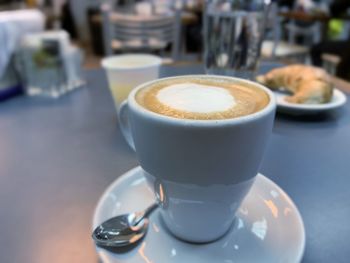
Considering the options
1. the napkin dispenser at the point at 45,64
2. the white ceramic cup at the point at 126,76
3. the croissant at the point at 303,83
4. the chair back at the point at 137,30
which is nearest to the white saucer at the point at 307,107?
the croissant at the point at 303,83

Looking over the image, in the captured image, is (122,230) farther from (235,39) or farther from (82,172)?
(235,39)

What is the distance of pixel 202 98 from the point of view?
0.30 meters

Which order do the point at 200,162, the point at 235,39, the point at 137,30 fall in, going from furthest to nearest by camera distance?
the point at 137,30 → the point at 235,39 → the point at 200,162

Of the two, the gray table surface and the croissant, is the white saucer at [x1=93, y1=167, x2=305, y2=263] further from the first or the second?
the croissant

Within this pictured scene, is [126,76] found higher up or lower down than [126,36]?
higher up

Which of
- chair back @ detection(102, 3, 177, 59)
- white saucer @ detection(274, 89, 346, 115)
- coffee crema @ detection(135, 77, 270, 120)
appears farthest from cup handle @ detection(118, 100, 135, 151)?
chair back @ detection(102, 3, 177, 59)

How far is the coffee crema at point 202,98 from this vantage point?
0.91 feet

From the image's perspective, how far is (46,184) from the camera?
1.37 feet

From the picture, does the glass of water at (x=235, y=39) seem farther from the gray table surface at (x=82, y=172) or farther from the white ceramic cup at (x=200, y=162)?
the white ceramic cup at (x=200, y=162)

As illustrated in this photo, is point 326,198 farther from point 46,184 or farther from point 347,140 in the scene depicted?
point 46,184

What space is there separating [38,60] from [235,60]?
1.38ft

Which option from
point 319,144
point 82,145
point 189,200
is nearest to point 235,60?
point 319,144

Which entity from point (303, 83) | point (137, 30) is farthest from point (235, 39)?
point (137, 30)

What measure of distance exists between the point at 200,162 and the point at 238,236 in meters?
0.10
